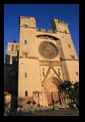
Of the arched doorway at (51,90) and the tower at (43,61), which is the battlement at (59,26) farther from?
the arched doorway at (51,90)

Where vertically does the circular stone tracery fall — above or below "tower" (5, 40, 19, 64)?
below

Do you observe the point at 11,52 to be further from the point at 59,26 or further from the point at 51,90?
the point at 51,90

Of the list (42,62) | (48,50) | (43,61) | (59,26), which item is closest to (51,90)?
(42,62)

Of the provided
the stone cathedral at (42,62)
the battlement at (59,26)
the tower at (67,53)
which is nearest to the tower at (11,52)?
the battlement at (59,26)

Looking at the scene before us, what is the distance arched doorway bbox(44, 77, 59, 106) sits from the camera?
21.6m

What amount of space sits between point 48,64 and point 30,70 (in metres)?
3.59

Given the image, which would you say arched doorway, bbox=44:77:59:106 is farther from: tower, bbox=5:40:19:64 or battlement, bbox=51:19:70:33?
tower, bbox=5:40:19:64

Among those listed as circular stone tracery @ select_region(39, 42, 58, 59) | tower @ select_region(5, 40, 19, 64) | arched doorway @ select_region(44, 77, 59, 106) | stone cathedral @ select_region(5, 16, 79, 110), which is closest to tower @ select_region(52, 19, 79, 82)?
stone cathedral @ select_region(5, 16, 79, 110)

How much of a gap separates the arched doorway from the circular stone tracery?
161 inches

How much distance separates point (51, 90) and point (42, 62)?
181 inches

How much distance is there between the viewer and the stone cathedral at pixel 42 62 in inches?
806

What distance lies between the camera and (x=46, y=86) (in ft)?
72.4
